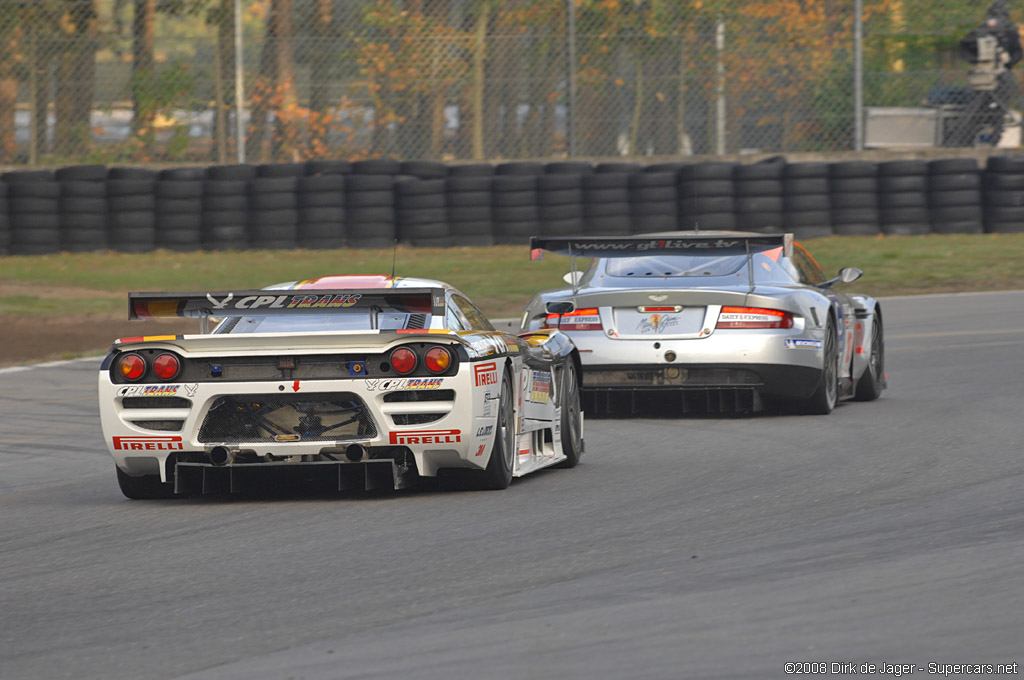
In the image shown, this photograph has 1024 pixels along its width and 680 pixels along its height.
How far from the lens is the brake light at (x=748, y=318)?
10.7m

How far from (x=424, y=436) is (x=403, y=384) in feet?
0.81

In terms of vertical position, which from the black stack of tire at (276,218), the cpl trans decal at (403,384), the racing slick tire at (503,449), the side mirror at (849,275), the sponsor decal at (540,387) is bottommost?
the racing slick tire at (503,449)

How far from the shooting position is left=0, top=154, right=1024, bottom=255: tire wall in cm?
2288

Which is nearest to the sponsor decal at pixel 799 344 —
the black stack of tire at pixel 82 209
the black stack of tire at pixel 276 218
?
the black stack of tire at pixel 276 218

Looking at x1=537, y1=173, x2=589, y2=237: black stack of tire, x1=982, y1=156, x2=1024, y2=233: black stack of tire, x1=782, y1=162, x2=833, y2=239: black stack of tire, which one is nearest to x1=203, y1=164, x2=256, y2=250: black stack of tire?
x1=537, y1=173, x2=589, y2=237: black stack of tire

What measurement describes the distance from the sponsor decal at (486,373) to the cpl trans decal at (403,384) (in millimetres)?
190

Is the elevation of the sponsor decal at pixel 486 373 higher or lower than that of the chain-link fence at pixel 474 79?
lower

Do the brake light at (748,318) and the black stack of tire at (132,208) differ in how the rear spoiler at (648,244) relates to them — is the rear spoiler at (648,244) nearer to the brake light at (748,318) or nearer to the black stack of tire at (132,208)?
the brake light at (748,318)

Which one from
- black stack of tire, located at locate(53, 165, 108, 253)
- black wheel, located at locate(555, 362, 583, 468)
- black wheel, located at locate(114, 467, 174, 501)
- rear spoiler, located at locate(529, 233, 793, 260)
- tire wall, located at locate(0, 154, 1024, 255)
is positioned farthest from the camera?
black stack of tire, located at locate(53, 165, 108, 253)

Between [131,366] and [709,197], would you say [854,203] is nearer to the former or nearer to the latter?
[709,197]

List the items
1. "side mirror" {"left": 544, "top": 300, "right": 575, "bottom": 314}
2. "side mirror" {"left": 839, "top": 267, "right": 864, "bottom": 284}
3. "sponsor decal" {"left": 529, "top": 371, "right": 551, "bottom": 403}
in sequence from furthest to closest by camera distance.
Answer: "side mirror" {"left": 839, "top": 267, "right": 864, "bottom": 284} → "side mirror" {"left": 544, "top": 300, "right": 575, "bottom": 314} → "sponsor decal" {"left": 529, "top": 371, "right": 551, "bottom": 403}

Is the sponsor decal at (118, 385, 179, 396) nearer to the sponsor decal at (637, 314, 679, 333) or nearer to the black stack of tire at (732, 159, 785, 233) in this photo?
the sponsor decal at (637, 314, 679, 333)

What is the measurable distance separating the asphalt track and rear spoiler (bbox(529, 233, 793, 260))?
1.47m

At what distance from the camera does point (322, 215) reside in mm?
23250
